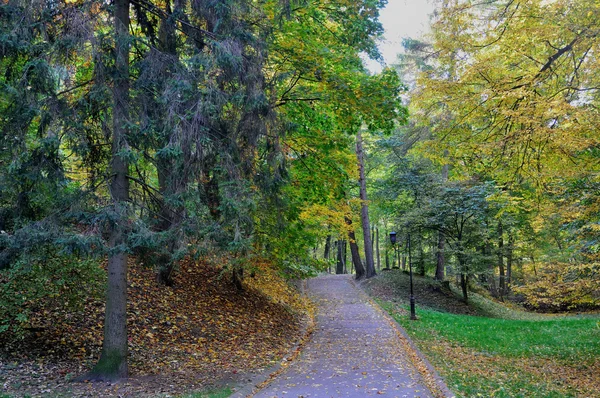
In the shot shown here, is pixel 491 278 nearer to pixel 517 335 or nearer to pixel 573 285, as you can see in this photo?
pixel 517 335

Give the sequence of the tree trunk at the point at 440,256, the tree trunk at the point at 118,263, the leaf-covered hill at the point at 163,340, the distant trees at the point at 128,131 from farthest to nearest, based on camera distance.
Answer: the tree trunk at the point at 440,256 < the tree trunk at the point at 118,263 < the leaf-covered hill at the point at 163,340 < the distant trees at the point at 128,131

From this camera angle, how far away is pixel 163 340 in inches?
328

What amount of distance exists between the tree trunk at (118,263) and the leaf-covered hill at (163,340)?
1.14 ft

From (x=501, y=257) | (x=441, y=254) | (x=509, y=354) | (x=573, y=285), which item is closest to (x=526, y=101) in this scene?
(x=573, y=285)

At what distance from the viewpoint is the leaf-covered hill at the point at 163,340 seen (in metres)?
6.21

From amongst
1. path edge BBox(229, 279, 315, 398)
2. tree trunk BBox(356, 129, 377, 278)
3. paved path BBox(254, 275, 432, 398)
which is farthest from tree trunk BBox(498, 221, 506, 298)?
path edge BBox(229, 279, 315, 398)

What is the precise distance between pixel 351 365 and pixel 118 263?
15.6 ft

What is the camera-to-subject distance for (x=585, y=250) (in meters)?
7.62

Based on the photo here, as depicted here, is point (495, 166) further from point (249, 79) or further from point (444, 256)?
point (444, 256)

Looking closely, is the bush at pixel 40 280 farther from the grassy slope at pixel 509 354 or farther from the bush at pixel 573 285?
the bush at pixel 573 285

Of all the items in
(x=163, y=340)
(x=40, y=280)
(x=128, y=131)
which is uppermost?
(x=128, y=131)

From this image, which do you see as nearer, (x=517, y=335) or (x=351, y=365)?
(x=351, y=365)

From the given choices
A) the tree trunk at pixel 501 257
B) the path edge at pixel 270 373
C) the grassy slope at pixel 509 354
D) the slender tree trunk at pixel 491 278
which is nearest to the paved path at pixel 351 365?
the path edge at pixel 270 373

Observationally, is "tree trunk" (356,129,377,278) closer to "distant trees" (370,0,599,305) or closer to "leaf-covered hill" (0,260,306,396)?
"leaf-covered hill" (0,260,306,396)
